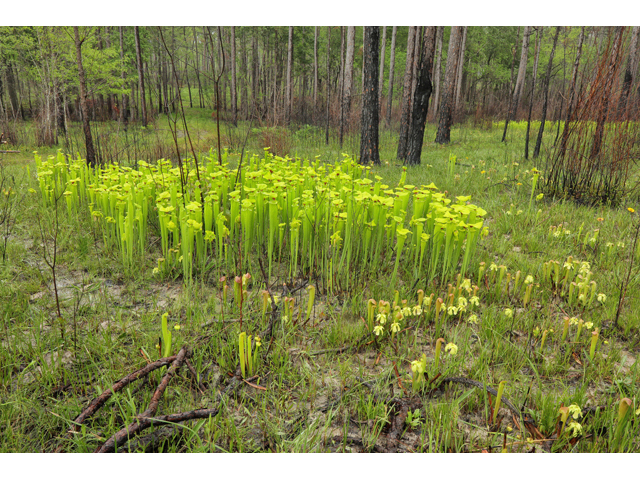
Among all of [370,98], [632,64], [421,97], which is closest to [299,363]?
[421,97]

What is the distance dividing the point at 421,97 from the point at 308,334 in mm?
5964

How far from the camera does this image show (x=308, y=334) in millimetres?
2012

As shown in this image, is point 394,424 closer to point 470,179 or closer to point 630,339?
point 630,339

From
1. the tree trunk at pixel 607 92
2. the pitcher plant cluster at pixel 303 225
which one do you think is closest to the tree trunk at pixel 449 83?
the tree trunk at pixel 607 92

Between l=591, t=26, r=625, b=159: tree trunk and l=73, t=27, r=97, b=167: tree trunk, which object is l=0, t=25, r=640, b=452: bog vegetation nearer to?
l=591, t=26, r=625, b=159: tree trunk

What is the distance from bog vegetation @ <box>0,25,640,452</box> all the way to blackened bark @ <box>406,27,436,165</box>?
3675 millimetres

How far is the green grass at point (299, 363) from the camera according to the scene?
4.39 ft

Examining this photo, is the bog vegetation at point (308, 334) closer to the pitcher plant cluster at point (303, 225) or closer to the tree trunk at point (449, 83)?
the pitcher plant cluster at point (303, 225)

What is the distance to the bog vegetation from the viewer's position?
1350 mm

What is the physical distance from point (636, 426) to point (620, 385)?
0.39 m

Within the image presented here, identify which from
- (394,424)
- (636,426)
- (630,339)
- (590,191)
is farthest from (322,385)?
(590,191)

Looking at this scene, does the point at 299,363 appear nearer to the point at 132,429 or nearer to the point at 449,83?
the point at 132,429

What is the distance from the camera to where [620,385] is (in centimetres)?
162

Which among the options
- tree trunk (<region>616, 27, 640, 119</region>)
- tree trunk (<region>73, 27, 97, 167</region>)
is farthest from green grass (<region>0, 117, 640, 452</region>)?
tree trunk (<region>616, 27, 640, 119</region>)
